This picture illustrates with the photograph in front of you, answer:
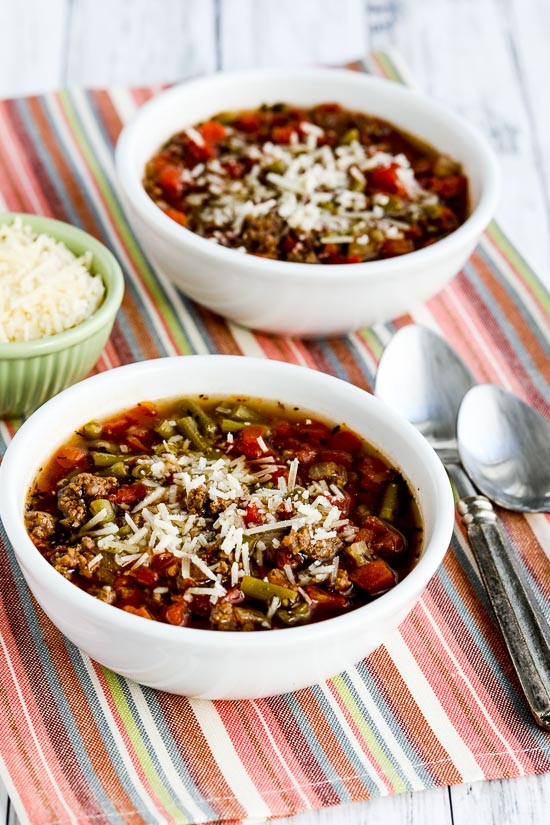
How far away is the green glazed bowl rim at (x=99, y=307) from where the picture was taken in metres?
3.18

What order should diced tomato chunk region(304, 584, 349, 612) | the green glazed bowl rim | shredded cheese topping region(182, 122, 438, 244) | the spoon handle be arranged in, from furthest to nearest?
shredded cheese topping region(182, 122, 438, 244) → the green glazed bowl rim → the spoon handle → diced tomato chunk region(304, 584, 349, 612)

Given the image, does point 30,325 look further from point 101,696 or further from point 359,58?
point 359,58

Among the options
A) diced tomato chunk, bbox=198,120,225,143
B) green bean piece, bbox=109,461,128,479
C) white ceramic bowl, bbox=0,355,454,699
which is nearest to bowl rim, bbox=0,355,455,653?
white ceramic bowl, bbox=0,355,454,699

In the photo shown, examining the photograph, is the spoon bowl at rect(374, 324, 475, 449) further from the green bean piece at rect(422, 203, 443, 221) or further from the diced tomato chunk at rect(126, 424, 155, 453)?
the diced tomato chunk at rect(126, 424, 155, 453)

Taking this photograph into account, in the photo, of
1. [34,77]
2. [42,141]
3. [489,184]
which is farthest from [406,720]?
[34,77]

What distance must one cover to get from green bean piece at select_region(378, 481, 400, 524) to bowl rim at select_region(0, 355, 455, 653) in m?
0.11

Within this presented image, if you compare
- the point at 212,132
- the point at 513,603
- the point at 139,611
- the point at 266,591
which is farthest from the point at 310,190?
the point at 139,611

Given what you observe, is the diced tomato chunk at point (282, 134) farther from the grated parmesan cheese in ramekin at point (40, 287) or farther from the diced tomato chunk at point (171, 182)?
the grated parmesan cheese in ramekin at point (40, 287)

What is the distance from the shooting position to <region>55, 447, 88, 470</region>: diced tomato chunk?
2.83 metres

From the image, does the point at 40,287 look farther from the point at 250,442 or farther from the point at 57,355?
the point at 250,442

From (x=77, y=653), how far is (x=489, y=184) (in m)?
2.18

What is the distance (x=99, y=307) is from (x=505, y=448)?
1316 mm

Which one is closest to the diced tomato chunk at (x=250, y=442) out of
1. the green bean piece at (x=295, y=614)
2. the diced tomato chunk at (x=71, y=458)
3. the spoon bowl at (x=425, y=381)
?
the diced tomato chunk at (x=71, y=458)

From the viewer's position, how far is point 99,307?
3441mm
